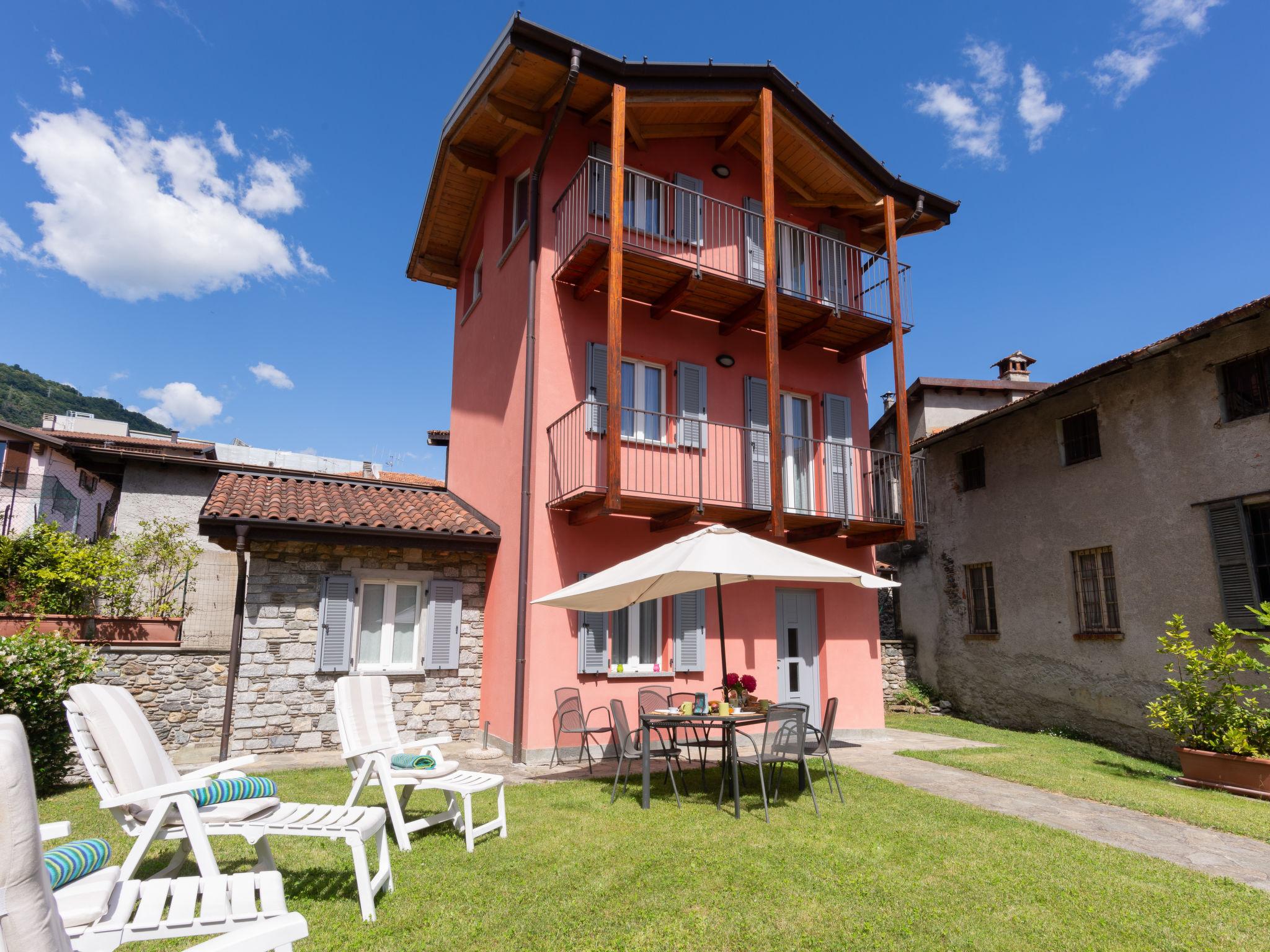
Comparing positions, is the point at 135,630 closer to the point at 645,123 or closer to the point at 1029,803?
the point at 645,123

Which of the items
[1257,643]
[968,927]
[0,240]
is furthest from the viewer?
[0,240]

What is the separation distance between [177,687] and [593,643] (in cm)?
541

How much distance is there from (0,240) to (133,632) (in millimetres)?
23452

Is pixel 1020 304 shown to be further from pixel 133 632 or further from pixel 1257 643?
pixel 133 632

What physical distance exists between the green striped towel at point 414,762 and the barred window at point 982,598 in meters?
11.9

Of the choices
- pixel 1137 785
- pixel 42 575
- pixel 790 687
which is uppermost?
pixel 42 575

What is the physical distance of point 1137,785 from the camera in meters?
8.19

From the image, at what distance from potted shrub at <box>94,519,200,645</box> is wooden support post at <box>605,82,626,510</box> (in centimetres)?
626

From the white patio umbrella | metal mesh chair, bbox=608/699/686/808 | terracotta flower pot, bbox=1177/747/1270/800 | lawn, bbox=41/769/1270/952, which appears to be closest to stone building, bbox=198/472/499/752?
lawn, bbox=41/769/1270/952

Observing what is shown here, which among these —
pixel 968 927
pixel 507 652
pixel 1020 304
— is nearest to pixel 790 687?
pixel 507 652

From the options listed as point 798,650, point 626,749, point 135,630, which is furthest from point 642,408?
point 135,630

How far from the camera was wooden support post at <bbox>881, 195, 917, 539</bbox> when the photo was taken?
11.3 meters

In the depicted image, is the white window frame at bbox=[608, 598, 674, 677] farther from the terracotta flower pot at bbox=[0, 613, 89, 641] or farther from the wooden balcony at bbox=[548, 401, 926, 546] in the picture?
the terracotta flower pot at bbox=[0, 613, 89, 641]

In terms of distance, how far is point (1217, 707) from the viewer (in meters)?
8.51
